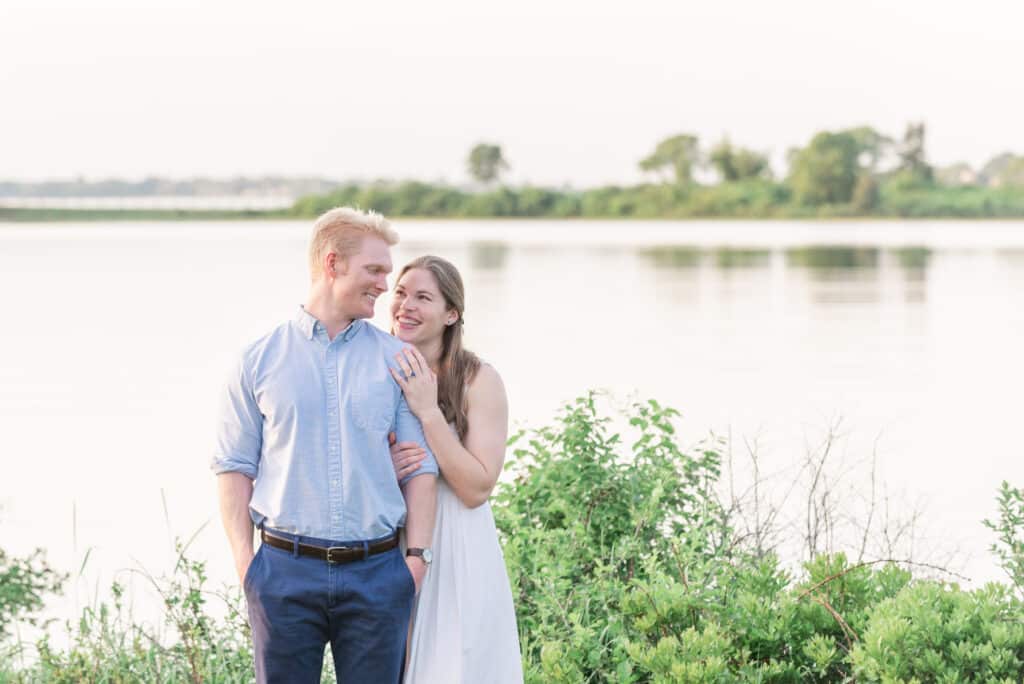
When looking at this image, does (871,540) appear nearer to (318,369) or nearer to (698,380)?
(318,369)

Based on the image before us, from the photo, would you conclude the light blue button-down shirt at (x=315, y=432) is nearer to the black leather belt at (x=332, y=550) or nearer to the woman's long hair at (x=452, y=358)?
A: the black leather belt at (x=332, y=550)

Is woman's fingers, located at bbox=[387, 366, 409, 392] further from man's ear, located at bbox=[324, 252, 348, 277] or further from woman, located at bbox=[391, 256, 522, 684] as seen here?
man's ear, located at bbox=[324, 252, 348, 277]

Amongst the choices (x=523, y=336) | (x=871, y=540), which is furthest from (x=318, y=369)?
(x=523, y=336)

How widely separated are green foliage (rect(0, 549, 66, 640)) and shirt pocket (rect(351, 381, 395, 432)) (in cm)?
373

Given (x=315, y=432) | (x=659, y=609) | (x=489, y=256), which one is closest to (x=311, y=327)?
(x=315, y=432)

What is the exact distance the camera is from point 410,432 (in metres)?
3.82

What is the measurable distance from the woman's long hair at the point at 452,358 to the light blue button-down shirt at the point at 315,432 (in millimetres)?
219

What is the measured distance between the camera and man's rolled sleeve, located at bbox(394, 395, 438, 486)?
380cm

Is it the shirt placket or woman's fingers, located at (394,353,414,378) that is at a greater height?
woman's fingers, located at (394,353,414,378)

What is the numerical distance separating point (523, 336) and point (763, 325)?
5.30 meters

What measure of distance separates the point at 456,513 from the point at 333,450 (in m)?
0.49

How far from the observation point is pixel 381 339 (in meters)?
3.81

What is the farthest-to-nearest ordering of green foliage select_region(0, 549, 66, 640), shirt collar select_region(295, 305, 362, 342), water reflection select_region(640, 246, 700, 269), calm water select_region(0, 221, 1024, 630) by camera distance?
water reflection select_region(640, 246, 700, 269)
calm water select_region(0, 221, 1024, 630)
green foliage select_region(0, 549, 66, 640)
shirt collar select_region(295, 305, 362, 342)

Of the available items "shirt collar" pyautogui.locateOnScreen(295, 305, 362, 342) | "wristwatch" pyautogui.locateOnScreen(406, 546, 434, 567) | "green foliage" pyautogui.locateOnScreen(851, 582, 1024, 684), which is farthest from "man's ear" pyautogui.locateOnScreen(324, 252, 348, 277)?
"green foliage" pyautogui.locateOnScreen(851, 582, 1024, 684)
